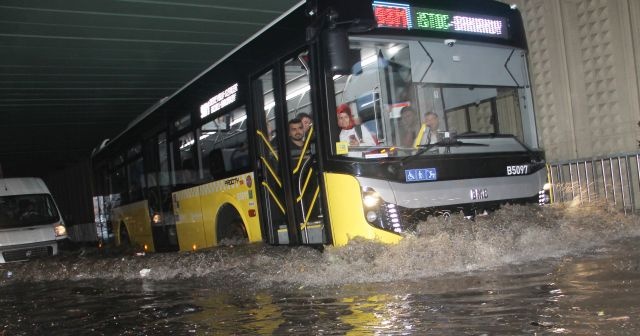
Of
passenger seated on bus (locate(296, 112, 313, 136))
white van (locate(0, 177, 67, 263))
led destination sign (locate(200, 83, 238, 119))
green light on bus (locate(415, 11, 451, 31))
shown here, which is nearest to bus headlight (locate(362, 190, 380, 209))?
passenger seated on bus (locate(296, 112, 313, 136))

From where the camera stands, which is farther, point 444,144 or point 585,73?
point 585,73

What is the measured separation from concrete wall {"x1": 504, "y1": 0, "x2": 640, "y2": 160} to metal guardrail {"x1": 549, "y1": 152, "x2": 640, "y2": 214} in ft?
0.76

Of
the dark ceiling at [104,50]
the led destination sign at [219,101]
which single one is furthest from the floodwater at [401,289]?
A: the dark ceiling at [104,50]

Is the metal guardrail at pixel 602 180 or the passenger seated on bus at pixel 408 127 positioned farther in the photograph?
the metal guardrail at pixel 602 180

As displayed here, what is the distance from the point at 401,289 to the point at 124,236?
1016 centimetres

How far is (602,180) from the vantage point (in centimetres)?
990

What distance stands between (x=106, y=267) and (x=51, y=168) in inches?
739

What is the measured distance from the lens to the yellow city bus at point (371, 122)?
5879 mm

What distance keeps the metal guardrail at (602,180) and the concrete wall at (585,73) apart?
0.76ft

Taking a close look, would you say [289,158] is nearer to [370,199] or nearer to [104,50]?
[370,199]

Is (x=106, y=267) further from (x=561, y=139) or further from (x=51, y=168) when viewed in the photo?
(x=51, y=168)

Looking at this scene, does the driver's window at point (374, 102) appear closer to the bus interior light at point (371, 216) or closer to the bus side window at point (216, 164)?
the bus interior light at point (371, 216)

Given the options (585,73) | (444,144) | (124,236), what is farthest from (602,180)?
(124,236)

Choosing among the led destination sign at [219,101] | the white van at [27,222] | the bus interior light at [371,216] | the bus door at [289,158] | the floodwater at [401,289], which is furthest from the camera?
the white van at [27,222]
